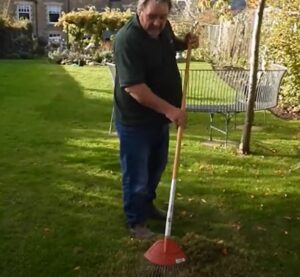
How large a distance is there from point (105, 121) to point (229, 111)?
2.56 m

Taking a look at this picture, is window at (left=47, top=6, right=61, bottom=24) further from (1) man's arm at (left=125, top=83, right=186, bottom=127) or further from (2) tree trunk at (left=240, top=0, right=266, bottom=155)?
(1) man's arm at (left=125, top=83, right=186, bottom=127)

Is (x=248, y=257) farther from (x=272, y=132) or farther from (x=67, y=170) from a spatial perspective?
(x=272, y=132)

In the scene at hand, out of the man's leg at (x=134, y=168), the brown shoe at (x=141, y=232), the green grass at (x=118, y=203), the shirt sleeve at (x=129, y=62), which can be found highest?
the shirt sleeve at (x=129, y=62)

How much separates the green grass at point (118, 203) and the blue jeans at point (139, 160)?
26cm

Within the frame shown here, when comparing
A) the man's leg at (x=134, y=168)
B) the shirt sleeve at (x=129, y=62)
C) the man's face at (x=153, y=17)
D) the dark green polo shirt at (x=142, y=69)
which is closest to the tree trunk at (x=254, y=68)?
the dark green polo shirt at (x=142, y=69)

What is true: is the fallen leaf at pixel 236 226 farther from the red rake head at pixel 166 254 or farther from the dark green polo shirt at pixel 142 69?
the dark green polo shirt at pixel 142 69

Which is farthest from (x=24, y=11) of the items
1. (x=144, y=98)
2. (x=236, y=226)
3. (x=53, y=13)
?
(x=144, y=98)

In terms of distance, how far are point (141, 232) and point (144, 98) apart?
116 cm

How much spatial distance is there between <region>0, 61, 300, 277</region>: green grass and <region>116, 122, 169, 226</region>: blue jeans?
258mm

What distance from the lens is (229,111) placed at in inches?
270

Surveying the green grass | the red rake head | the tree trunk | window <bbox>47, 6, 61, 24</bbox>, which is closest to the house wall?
window <bbox>47, 6, 61, 24</bbox>

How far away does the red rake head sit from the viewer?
3382 millimetres

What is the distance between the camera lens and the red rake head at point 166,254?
338 centimetres

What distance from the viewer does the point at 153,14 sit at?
139 inches
